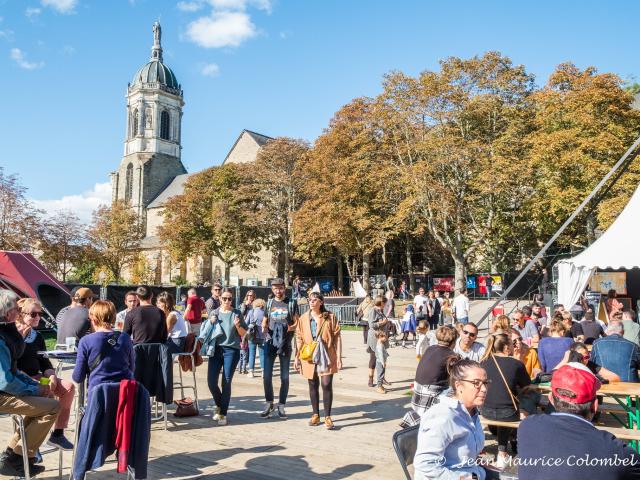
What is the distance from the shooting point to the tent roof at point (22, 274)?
1623 cm

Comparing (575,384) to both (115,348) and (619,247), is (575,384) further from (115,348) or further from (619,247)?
(619,247)

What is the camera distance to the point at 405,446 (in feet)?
11.2

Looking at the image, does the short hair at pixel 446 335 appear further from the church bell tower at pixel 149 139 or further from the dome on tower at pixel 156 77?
the dome on tower at pixel 156 77

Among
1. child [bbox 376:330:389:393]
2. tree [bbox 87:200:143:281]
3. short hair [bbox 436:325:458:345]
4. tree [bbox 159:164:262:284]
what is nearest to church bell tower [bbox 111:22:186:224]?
tree [bbox 87:200:143:281]

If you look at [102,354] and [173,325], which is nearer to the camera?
[102,354]

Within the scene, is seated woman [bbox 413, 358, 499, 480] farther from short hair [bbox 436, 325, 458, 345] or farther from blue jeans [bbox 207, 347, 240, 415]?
blue jeans [bbox 207, 347, 240, 415]

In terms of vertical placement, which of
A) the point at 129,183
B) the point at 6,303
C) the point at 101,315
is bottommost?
the point at 101,315

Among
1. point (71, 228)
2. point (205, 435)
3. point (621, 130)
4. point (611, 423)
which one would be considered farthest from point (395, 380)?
point (71, 228)

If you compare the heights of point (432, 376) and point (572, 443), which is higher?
point (572, 443)

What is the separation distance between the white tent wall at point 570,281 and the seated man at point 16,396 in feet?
38.4

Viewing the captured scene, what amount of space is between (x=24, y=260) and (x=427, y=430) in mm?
17381

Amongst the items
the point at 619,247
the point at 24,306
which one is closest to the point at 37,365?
the point at 24,306

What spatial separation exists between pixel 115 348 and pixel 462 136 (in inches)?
1192

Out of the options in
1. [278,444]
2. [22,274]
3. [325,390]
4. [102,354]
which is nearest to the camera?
[102,354]
